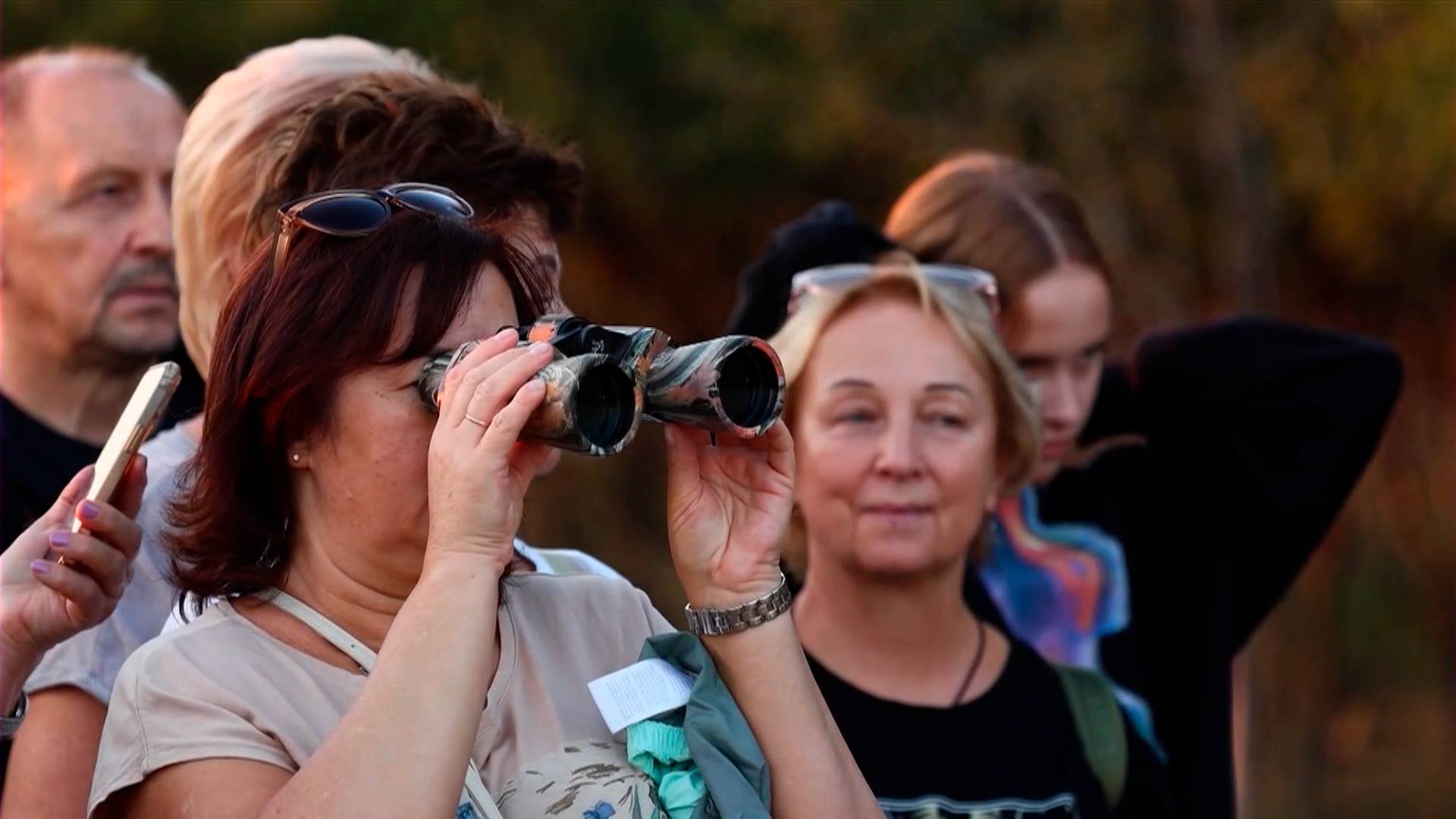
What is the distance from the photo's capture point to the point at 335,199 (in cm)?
204

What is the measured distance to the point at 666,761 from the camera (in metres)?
2.02

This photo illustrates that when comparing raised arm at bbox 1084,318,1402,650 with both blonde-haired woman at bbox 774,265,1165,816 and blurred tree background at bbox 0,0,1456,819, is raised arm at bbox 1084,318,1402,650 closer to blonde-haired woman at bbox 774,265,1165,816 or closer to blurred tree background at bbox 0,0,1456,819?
blonde-haired woman at bbox 774,265,1165,816

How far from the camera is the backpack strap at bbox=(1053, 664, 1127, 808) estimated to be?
9.82 feet

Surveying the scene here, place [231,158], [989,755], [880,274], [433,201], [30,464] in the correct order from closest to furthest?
1. [433,201]
2. [231,158]
3. [989,755]
4. [30,464]
5. [880,274]

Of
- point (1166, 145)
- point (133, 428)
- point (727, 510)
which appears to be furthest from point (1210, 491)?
point (1166, 145)

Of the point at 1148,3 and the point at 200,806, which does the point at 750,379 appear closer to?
the point at 200,806

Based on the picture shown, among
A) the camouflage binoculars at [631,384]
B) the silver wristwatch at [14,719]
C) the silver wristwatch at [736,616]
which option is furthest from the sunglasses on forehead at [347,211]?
the silver wristwatch at [14,719]

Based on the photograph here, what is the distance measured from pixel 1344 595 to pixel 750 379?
624 cm

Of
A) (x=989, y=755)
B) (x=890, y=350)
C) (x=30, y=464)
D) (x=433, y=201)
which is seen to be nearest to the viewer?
(x=433, y=201)

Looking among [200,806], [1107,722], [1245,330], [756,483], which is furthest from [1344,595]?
[200,806]

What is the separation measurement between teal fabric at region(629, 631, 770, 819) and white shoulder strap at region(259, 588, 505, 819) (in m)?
0.21

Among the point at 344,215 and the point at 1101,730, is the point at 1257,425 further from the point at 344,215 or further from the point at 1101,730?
the point at 344,215

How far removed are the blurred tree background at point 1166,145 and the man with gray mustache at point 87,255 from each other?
331 cm

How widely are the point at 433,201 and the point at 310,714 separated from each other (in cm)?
60
